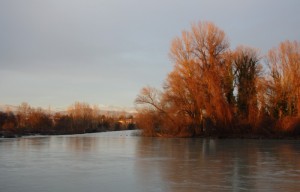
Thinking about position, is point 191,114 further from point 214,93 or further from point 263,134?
point 263,134

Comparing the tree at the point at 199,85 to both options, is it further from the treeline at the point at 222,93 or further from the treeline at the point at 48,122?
the treeline at the point at 48,122

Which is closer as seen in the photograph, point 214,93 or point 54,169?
point 54,169

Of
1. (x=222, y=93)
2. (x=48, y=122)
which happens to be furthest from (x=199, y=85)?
(x=48, y=122)

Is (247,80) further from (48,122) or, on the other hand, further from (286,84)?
(48,122)

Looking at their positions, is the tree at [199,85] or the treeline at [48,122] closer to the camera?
the tree at [199,85]

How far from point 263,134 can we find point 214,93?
651 centimetres

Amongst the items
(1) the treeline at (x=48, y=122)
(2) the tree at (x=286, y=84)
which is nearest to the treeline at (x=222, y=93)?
(2) the tree at (x=286, y=84)

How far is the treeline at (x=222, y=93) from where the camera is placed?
38.3 metres

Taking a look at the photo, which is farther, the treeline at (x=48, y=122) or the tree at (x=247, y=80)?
the treeline at (x=48, y=122)

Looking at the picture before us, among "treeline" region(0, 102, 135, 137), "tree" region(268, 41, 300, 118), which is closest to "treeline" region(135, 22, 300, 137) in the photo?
"tree" region(268, 41, 300, 118)

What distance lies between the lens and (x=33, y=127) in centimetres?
7838

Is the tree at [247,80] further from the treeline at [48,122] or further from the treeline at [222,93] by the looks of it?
the treeline at [48,122]

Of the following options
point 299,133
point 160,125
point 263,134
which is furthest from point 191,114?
A: point 299,133

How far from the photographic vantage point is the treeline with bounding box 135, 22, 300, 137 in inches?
1508
